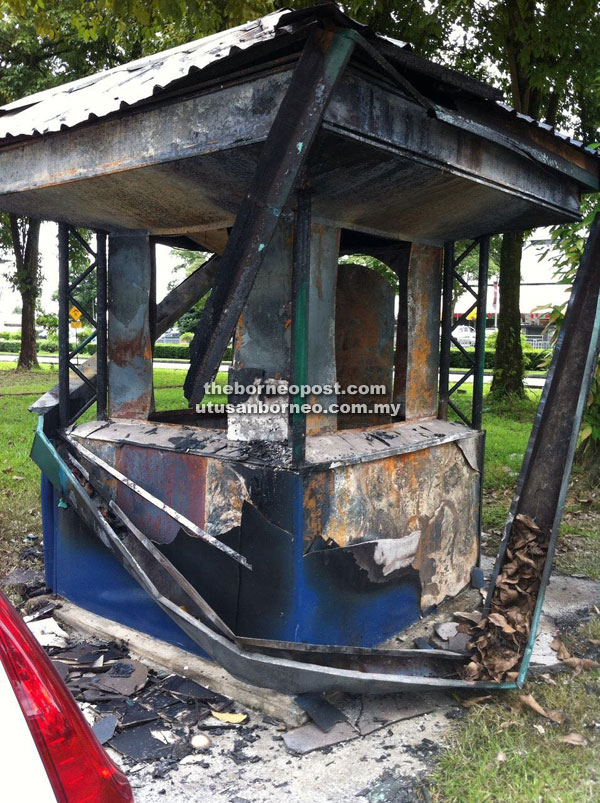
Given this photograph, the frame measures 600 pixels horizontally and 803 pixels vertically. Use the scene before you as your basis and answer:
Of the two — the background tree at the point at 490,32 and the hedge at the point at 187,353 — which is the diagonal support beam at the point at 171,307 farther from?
the hedge at the point at 187,353

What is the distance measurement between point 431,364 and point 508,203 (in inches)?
55.2

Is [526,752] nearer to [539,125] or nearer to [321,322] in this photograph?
[321,322]

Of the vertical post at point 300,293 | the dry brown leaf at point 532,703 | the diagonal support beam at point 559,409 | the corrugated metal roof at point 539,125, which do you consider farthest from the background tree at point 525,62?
the dry brown leaf at point 532,703

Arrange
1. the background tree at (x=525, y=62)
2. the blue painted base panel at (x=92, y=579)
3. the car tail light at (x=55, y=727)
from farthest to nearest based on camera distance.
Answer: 1. the background tree at (x=525, y=62)
2. the blue painted base panel at (x=92, y=579)
3. the car tail light at (x=55, y=727)

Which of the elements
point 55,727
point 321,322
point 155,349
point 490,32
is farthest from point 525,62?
point 155,349

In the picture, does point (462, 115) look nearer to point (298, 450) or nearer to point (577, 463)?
point (298, 450)

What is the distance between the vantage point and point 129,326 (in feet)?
15.9

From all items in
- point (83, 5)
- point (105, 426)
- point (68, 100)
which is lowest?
point (105, 426)

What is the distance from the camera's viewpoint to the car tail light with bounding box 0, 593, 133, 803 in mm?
1398

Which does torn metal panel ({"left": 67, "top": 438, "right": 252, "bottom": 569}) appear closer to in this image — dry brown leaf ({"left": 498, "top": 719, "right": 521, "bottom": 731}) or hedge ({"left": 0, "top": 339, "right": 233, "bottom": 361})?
dry brown leaf ({"left": 498, "top": 719, "right": 521, "bottom": 731})

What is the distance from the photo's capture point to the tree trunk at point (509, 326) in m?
12.3

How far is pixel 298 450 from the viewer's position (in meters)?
3.67

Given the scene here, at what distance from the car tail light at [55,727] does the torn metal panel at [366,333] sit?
15.0 feet

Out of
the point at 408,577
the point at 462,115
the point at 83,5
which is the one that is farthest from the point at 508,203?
the point at 83,5
